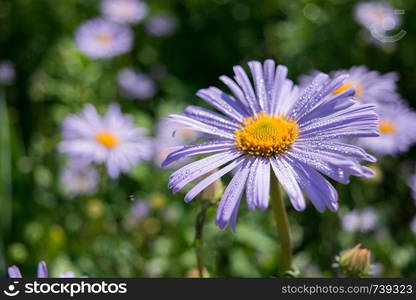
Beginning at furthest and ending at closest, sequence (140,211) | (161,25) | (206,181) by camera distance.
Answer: (161,25) < (140,211) < (206,181)

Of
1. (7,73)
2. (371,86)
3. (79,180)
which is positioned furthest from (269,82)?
(7,73)

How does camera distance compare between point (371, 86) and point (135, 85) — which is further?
point (135, 85)

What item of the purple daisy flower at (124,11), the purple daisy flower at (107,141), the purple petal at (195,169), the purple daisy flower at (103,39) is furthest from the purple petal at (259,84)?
the purple daisy flower at (124,11)

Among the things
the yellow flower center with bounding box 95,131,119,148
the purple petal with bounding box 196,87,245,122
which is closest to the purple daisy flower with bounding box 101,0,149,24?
the yellow flower center with bounding box 95,131,119,148

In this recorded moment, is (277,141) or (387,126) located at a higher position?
(387,126)

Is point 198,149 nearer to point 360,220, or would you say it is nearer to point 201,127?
point 201,127

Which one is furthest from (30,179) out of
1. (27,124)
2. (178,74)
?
(178,74)
